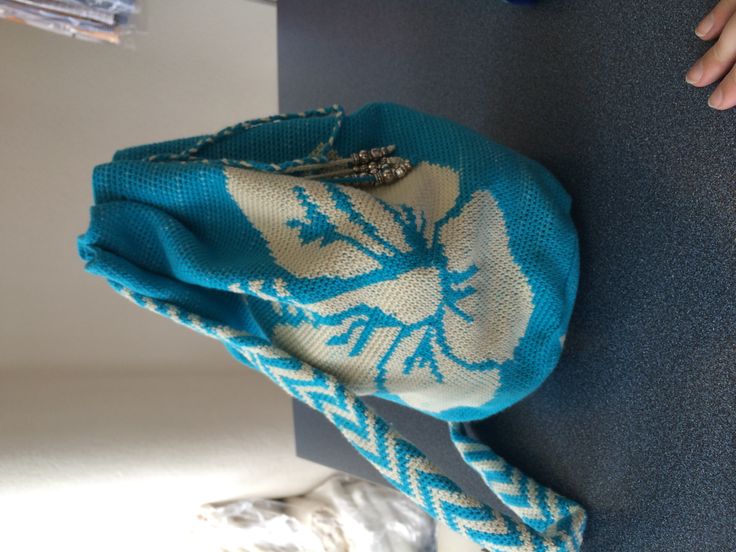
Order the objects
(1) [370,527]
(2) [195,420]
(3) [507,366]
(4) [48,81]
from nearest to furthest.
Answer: (3) [507,366], (2) [195,420], (4) [48,81], (1) [370,527]

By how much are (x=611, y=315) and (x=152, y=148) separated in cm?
57

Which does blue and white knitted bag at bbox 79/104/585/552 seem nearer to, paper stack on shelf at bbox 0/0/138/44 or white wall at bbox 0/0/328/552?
white wall at bbox 0/0/328/552

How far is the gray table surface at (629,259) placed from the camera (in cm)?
66

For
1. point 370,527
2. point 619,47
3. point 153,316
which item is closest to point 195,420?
point 153,316

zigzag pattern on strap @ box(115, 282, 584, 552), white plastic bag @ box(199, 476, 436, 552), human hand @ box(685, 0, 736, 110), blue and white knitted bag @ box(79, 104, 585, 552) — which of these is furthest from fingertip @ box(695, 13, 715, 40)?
white plastic bag @ box(199, 476, 436, 552)

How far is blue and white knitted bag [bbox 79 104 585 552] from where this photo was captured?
558 mm

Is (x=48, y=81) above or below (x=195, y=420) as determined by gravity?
above

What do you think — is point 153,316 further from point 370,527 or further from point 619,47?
point 619,47

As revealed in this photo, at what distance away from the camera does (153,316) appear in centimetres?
130

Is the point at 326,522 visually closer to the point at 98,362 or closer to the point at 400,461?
the point at 98,362

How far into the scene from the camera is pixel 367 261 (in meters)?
0.57

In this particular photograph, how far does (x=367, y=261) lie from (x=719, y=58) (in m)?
0.42

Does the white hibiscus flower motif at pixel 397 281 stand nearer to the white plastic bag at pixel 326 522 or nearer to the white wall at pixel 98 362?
the white wall at pixel 98 362

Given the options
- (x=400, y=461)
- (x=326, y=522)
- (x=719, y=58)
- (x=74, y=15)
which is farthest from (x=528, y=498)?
(x=74, y=15)
